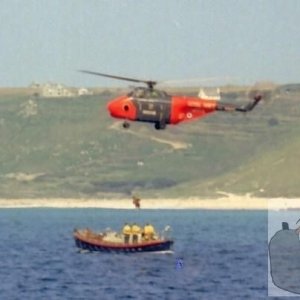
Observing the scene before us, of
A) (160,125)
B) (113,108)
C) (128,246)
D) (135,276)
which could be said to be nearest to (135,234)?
(128,246)

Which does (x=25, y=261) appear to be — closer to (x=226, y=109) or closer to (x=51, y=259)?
(x=51, y=259)

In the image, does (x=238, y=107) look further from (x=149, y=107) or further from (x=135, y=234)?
(x=135, y=234)

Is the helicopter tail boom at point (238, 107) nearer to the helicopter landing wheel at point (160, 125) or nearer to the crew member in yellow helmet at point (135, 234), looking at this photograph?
the helicopter landing wheel at point (160, 125)

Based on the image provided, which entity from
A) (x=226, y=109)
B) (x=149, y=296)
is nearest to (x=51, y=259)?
(x=149, y=296)

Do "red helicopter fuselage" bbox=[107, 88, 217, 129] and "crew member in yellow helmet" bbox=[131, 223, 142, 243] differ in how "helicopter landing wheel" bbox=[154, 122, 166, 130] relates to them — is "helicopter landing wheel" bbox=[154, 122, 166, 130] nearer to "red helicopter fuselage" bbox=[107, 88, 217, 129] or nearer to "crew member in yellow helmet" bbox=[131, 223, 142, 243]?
"red helicopter fuselage" bbox=[107, 88, 217, 129]

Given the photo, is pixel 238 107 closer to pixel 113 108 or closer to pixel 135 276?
pixel 113 108

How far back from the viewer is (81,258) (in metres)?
188

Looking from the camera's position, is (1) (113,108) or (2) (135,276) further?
(2) (135,276)

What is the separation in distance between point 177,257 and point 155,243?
10.1 metres

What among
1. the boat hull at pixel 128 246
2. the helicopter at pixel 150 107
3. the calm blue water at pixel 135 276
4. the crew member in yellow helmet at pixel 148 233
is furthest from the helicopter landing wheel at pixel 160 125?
the crew member in yellow helmet at pixel 148 233

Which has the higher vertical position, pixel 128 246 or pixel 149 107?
pixel 149 107

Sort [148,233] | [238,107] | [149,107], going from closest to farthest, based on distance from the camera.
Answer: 1. [149,107]
2. [238,107]
3. [148,233]

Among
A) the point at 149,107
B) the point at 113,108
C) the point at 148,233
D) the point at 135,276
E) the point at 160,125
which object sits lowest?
the point at 135,276

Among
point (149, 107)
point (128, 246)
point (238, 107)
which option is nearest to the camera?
point (149, 107)
